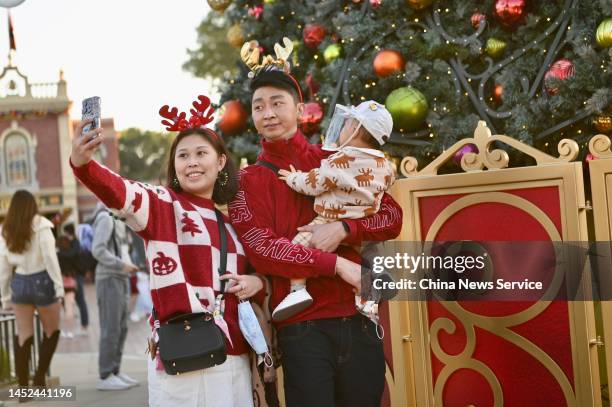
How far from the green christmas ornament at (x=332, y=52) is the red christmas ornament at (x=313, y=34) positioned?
221 mm

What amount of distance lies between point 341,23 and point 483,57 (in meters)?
1.12

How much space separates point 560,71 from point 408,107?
105 cm

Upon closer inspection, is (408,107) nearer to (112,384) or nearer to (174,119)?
(174,119)

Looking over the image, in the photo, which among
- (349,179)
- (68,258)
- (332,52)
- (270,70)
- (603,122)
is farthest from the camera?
(68,258)

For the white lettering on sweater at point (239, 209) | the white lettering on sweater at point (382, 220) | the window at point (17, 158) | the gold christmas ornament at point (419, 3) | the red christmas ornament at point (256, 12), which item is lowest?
the white lettering on sweater at point (382, 220)

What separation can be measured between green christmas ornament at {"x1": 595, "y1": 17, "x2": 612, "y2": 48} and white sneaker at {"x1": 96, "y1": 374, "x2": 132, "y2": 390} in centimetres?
482

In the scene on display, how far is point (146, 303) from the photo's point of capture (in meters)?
12.0

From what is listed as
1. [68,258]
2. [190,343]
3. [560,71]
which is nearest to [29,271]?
[68,258]

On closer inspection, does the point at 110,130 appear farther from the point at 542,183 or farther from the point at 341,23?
the point at 542,183

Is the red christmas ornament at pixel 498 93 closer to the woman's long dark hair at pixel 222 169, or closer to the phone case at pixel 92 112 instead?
the woman's long dark hair at pixel 222 169

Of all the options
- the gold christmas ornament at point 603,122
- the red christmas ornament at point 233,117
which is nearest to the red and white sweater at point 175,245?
the gold christmas ornament at point 603,122

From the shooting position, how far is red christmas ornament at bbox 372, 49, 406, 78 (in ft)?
18.0

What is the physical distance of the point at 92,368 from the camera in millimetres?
8445

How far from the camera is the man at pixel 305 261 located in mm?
2760
